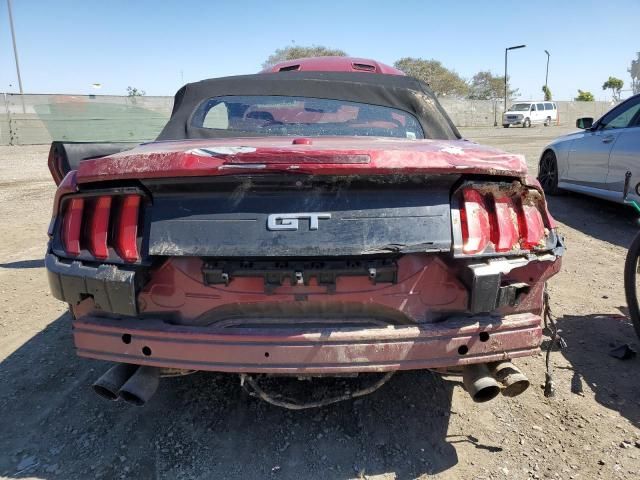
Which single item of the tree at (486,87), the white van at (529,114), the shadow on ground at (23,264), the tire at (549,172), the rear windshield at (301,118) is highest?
the tree at (486,87)

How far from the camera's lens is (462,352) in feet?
6.41

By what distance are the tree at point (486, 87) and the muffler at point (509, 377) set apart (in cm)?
6415

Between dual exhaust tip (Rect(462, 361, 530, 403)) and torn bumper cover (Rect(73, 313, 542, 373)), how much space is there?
0.08 metres

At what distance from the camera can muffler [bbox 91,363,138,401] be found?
2.05 meters

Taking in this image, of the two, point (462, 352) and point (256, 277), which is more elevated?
point (256, 277)

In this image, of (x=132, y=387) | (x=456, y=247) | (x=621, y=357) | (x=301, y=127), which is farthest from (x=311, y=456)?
(x=621, y=357)

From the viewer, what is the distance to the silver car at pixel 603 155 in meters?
5.88

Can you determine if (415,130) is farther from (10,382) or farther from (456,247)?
(10,382)

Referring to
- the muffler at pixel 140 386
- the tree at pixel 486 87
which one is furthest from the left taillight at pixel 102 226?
the tree at pixel 486 87

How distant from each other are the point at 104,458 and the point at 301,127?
2115mm

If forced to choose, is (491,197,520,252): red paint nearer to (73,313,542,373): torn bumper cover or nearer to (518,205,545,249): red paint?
(518,205,545,249): red paint

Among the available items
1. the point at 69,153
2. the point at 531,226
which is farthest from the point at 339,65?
the point at 531,226

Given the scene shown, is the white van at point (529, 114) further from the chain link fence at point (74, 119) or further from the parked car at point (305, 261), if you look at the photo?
the parked car at point (305, 261)

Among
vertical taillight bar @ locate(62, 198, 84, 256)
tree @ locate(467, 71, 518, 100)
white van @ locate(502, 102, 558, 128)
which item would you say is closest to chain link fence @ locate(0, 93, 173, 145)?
vertical taillight bar @ locate(62, 198, 84, 256)
